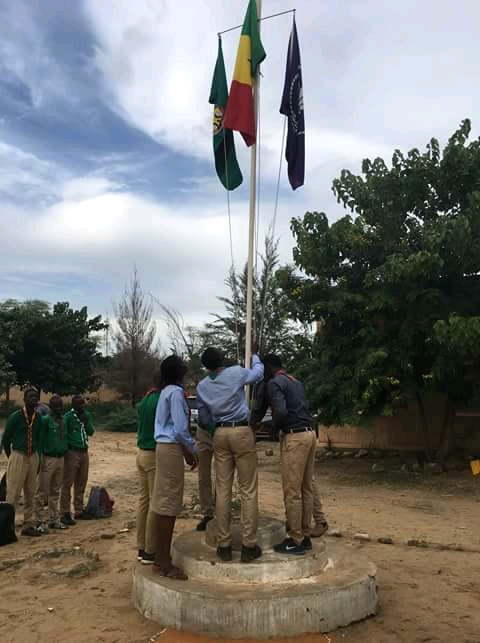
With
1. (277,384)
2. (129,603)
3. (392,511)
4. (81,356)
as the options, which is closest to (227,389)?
(277,384)

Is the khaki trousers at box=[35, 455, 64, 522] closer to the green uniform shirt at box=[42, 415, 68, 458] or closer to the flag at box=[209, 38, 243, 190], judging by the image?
the green uniform shirt at box=[42, 415, 68, 458]

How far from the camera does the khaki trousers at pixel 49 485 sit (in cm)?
878

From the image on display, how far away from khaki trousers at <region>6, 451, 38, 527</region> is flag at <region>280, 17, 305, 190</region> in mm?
4856

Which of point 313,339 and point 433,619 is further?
point 313,339

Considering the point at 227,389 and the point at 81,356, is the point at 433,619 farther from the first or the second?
the point at 81,356

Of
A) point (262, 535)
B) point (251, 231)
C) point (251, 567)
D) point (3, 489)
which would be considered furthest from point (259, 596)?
point (3, 489)

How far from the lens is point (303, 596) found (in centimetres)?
478

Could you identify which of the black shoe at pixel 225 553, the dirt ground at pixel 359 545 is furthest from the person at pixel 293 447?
the dirt ground at pixel 359 545

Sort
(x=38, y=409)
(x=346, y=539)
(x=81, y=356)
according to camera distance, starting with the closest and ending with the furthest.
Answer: (x=346, y=539) → (x=38, y=409) → (x=81, y=356)

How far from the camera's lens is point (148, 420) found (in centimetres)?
593

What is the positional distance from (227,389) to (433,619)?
244cm

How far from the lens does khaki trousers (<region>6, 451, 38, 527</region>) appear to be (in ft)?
27.2

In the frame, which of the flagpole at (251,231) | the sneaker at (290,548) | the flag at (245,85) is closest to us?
the sneaker at (290,548)

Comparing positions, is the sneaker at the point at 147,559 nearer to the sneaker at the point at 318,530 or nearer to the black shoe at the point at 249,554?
the black shoe at the point at 249,554
